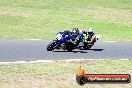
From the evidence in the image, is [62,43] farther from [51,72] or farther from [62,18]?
[62,18]

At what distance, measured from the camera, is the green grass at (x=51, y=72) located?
1470 cm

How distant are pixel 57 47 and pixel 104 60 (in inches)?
133

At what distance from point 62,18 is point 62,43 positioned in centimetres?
2052

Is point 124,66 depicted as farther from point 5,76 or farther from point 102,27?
point 102,27

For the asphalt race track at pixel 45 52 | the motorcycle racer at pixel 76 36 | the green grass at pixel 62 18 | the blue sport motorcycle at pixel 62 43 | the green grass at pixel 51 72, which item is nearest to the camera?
the green grass at pixel 51 72

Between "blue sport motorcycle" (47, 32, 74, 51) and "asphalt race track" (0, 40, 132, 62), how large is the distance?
262 millimetres

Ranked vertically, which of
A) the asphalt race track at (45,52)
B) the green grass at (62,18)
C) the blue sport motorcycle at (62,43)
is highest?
the blue sport motorcycle at (62,43)

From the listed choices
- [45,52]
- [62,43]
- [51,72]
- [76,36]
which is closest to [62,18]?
[76,36]

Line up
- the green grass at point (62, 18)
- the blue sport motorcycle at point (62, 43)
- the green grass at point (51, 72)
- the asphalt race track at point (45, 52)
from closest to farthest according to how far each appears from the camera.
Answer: the green grass at point (51, 72)
the asphalt race track at point (45, 52)
the blue sport motorcycle at point (62, 43)
the green grass at point (62, 18)

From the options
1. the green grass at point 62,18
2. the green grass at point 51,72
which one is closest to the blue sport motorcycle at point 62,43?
the green grass at point 51,72

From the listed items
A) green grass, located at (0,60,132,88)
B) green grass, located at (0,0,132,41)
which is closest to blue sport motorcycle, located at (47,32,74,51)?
green grass, located at (0,60,132,88)

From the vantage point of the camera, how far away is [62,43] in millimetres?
22516

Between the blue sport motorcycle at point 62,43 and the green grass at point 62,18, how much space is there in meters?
6.07

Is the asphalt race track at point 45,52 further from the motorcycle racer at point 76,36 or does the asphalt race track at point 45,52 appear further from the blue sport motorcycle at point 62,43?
the motorcycle racer at point 76,36
